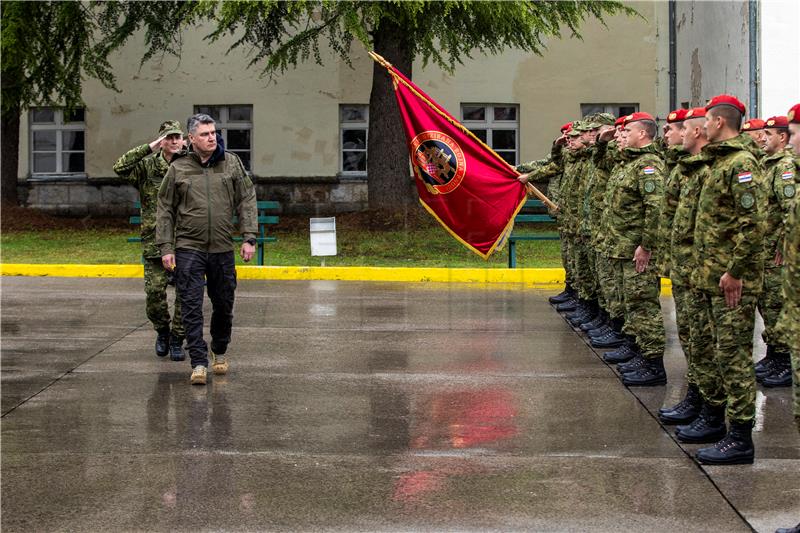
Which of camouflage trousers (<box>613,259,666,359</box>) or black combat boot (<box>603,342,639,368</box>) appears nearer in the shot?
camouflage trousers (<box>613,259,666,359</box>)

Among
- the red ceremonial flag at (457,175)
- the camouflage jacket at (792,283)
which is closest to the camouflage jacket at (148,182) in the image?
the red ceremonial flag at (457,175)

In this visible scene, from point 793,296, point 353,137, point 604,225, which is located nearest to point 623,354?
point 604,225

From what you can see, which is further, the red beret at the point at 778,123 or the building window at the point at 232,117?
the building window at the point at 232,117

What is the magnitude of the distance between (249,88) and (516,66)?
6.58 meters

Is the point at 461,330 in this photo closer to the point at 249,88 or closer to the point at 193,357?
the point at 193,357

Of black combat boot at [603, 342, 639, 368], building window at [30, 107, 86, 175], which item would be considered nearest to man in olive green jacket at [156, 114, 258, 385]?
black combat boot at [603, 342, 639, 368]

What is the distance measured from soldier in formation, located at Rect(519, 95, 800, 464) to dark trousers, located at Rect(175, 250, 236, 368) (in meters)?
3.01

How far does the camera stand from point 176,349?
1023 cm

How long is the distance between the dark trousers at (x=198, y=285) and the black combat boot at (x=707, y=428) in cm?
376

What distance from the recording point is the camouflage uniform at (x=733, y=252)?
664 centimetres

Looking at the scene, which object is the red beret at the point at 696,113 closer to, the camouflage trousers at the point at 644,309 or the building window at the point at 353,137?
the camouflage trousers at the point at 644,309

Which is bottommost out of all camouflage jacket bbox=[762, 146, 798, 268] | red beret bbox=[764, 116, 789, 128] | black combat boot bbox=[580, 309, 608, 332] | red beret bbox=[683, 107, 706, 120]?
black combat boot bbox=[580, 309, 608, 332]

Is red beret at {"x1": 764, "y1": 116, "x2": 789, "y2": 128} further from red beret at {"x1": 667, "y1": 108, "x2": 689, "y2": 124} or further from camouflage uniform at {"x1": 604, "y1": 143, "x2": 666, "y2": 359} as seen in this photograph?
red beret at {"x1": 667, "y1": 108, "x2": 689, "y2": 124}

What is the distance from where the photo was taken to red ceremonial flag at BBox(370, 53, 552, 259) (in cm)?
1321
